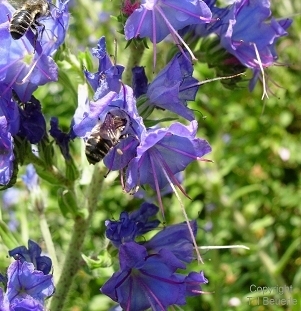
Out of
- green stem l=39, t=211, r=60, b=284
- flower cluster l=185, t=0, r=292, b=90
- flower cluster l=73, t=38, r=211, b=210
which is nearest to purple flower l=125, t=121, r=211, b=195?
flower cluster l=73, t=38, r=211, b=210

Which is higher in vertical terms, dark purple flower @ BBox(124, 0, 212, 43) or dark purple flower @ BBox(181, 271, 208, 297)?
dark purple flower @ BBox(124, 0, 212, 43)

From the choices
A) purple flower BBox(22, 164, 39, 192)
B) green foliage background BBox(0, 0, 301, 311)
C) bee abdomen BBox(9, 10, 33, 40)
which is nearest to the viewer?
bee abdomen BBox(9, 10, 33, 40)

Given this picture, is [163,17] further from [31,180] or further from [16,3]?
[31,180]

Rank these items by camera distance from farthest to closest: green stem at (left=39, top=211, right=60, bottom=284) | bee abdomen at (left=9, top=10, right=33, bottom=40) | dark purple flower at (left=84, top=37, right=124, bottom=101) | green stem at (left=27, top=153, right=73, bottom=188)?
green stem at (left=39, top=211, right=60, bottom=284)
green stem at (left=27, top=153, right=73, bottom=188)
bee abdomen at (left=9, top=10, right=33, bottom=40)
dark purple flower at (left=84, top=37, right=124, bottom=101)

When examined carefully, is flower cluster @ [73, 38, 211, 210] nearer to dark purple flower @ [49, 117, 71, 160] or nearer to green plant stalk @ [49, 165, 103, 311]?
dark purple flower @ [49, 117, 71, 160]

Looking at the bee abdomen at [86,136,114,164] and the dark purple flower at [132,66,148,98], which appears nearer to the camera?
the bee abdomen at [86,136,114,164]

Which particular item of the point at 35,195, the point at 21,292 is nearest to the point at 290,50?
the point at 35,195

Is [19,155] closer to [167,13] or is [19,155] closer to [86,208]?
[86,208]
